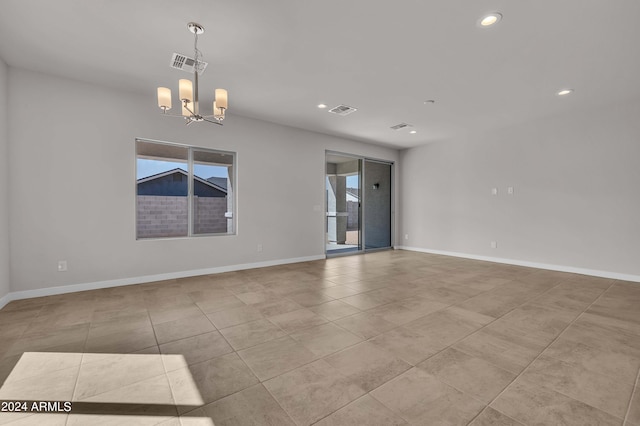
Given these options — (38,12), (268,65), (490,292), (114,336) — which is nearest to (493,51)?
(268,65)

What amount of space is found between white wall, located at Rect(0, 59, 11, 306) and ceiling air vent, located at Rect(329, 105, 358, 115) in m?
4.42

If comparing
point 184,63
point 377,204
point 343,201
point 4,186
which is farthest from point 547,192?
point 4,186

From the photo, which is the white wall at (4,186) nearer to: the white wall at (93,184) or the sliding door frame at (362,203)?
the white wall at (93,184)

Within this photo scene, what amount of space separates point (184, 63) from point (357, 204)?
520 centimetres

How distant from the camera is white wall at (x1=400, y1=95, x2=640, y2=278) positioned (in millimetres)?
4602

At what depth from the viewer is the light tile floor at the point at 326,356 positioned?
1.63 meters

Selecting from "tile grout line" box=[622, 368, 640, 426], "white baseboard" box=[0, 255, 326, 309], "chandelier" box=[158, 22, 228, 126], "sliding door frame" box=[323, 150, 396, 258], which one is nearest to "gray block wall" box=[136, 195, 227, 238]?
"white baseboard" box=[0, 255, 326, 309]

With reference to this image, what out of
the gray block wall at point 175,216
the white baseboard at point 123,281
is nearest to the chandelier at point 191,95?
the gray block wall at point 175,216

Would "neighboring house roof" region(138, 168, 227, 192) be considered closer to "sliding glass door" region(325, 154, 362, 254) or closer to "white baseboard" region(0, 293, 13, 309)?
"white baseboard" region(0, 293, 13, 309)

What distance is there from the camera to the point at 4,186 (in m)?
3.39

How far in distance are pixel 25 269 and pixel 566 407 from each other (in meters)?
5.70

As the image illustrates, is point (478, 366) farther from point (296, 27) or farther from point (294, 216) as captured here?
point (294, 216)

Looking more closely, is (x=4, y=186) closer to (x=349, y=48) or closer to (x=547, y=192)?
(x=349, y=48)

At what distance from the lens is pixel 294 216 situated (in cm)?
600
